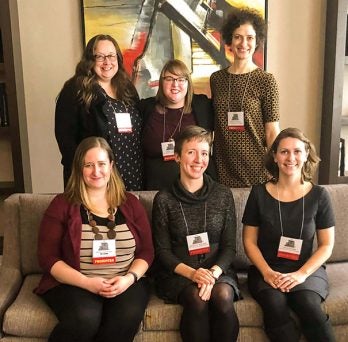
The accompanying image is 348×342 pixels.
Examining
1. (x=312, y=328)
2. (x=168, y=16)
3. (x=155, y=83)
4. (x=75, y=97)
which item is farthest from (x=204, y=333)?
(x=168, y=16)

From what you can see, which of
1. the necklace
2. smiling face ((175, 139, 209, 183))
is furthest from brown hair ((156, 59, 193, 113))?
the necklace

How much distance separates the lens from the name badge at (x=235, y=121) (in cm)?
255

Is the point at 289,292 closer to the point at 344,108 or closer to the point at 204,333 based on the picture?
the point at 204,333

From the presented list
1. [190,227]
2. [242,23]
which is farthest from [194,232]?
[242,23]

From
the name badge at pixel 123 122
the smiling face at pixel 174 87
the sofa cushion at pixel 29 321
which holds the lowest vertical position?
the sofa cushion at pixel 29 321

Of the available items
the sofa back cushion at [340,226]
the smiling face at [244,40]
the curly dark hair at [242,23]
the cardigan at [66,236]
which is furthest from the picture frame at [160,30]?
the cardigan at [66,236]

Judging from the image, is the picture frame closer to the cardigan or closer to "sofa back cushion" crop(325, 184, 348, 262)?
"sofa back cushion" crop(325, 184, 348, 262)

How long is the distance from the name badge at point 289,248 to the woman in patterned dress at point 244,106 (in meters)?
0.55

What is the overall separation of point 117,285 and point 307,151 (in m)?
1.10

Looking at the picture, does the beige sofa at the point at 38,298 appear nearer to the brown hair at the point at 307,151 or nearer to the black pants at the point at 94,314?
the black pants at the point at 94,314

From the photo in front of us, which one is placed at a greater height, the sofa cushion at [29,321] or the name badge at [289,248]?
the name badge at [289,248]

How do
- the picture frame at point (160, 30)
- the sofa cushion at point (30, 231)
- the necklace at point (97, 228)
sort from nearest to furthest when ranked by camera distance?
the necklace at point (97, 228)
the sofa cushion at point (30, 231)
the picture frame at point (160, 30)

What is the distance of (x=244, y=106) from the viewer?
2533 millimetres

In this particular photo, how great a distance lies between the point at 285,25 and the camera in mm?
3551
